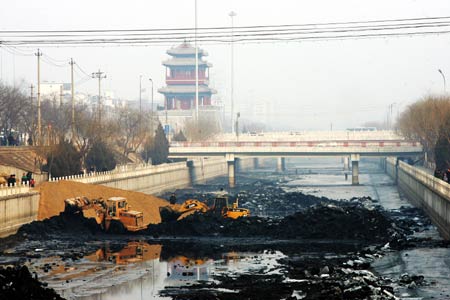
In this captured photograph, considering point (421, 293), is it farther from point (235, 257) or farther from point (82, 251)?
point (82, 251)

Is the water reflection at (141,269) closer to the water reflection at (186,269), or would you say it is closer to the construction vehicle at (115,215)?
the water reflection at (186,269)

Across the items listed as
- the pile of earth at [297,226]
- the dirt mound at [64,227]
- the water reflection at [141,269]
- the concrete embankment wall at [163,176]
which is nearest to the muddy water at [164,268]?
the water reflection at [141,269]

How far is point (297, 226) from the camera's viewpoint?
207 ft

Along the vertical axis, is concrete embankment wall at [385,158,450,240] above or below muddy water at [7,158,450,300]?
above

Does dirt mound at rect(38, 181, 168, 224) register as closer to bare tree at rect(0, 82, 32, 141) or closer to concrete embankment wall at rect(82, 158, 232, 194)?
concrete embankment wall at rect(82, 158, 232, 194)

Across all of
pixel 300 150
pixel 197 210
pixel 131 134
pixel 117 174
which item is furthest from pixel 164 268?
pixel 131 134

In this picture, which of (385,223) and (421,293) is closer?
(421,293)

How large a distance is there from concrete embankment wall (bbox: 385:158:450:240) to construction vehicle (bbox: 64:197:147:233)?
19342 mm

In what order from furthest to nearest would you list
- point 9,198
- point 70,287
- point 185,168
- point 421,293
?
1. point 185,168
2. point 9,198
3. point 70,287
4. point 421,293

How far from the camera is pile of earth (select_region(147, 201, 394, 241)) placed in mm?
61312

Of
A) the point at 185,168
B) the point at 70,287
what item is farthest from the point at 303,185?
the point at 70,287

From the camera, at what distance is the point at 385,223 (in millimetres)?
63250

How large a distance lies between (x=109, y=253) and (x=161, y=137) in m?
83.3

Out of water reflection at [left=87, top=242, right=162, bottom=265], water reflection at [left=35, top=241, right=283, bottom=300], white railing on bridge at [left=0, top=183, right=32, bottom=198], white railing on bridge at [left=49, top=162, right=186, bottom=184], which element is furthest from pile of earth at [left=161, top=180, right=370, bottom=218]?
water reflection at [left=35, top=241, right=283, bottom=300]
